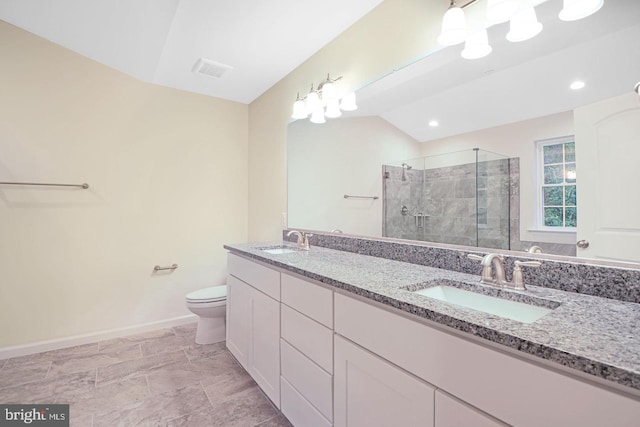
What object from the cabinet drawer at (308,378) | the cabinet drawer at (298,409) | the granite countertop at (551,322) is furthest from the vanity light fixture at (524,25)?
the cabinet drawer at (298,409)

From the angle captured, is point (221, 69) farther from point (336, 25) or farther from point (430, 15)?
point (430, 15)

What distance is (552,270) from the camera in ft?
3.47

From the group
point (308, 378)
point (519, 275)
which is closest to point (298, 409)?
point (308, 378)

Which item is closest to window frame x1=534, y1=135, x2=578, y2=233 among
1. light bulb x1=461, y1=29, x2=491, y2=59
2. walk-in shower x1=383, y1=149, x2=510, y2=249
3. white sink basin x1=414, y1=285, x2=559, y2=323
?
walk-in shower x1=383, y1=149, x2=510, y2=249

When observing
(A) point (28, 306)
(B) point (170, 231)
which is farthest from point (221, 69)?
(A) point (28, 306)

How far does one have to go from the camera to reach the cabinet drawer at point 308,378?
1210mm

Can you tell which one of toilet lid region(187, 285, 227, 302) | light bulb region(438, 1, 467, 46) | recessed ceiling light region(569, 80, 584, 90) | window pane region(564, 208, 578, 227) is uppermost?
light bulb region(438, 1, 467, 46)

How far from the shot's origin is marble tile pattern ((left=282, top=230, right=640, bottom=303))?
0.91m

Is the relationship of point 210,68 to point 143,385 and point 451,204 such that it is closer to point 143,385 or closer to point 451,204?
point 451,204

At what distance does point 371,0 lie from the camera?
5.68 ft

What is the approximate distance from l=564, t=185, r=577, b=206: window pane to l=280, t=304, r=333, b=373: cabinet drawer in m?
0.98

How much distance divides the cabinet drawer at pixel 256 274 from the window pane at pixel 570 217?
123 cm

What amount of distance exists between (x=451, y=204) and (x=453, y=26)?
767 mm

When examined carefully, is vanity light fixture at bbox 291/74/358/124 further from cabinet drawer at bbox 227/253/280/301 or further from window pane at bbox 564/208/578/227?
window pane at bbox 564/208/578/227
